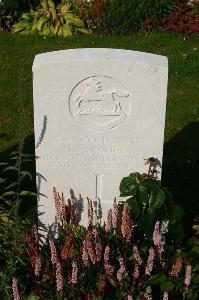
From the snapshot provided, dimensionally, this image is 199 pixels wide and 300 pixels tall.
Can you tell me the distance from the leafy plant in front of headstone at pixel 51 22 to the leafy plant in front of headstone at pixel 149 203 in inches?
237

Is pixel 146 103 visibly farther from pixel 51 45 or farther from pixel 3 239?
pixel 51 45

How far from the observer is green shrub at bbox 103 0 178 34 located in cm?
950

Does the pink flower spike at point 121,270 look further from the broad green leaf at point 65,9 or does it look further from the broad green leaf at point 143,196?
the broad green leaf at point 65,9

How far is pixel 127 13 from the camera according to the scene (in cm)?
951

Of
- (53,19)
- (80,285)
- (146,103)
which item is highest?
(53,19)

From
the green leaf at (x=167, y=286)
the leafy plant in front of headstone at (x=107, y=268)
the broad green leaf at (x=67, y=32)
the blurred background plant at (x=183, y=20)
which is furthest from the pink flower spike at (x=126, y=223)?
the blurred background plant at (x=183, y=20)

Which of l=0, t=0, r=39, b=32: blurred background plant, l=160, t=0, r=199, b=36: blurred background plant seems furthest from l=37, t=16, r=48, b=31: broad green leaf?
l=160, t=0, r=199, b=36: blurred background plant

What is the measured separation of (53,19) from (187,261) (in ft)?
22.8

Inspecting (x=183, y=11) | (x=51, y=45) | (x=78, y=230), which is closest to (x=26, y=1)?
(x=51, y=45)

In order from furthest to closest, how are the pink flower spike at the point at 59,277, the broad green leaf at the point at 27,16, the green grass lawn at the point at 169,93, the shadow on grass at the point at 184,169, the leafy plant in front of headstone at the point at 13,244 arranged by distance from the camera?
the broad green leaf at the point at 27,16, the green grass lawn at the point at 169,93, the shadow on grass at the point at 184,169, the leafy plant in front of headstone at the point at 13,244, the pink flower spike at the point at 59,277

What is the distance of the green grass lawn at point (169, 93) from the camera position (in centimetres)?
575

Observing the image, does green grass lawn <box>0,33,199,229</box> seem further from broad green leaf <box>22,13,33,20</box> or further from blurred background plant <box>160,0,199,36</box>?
broad green leaf <box>22,13,33,20</box>

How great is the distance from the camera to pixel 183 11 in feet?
32.1

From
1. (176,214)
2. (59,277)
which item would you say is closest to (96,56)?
(176,214)
